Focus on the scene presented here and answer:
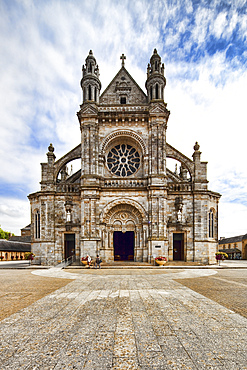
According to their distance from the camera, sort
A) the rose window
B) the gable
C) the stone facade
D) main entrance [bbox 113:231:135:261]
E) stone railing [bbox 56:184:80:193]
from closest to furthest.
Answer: the stone facade
stone railing [bbox 56:184:80:193]
the rose window
the gable
main entrance [bbox 113:231:135:261]

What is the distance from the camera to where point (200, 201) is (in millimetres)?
23875

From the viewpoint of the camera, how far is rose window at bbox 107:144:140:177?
25.1 meters

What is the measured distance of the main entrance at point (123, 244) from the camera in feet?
89.8

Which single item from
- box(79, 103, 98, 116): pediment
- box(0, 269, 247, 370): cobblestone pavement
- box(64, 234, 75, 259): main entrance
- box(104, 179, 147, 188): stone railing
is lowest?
box(64, 234, 75, 259): main entrance

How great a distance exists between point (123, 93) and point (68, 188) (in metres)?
13.0

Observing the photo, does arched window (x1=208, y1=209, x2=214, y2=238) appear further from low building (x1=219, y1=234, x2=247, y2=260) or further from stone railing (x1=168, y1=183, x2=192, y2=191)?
low building (x1=219, y1=234, x2=247, y2=260)

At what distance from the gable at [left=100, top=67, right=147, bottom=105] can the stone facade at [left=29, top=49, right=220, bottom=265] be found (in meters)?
0.76

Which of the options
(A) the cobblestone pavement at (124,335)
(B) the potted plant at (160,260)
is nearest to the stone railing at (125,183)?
(B) the potted plant at (160,260)

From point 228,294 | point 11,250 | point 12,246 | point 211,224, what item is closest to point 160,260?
point 211,224

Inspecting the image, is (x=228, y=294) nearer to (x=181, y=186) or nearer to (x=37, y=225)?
(x=181, y=186)

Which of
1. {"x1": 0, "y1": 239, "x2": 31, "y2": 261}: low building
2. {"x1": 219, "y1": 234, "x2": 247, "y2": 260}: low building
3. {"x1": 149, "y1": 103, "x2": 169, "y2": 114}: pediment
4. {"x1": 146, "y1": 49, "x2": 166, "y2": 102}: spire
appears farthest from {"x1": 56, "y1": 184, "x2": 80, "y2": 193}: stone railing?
{"x1": 219, "y1": 234, "x2": 247, "y2": 260}: low building

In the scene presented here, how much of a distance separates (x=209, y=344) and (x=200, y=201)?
20293 mm

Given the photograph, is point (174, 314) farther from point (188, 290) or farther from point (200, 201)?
point (200, 201)

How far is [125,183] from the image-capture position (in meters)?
23.9
